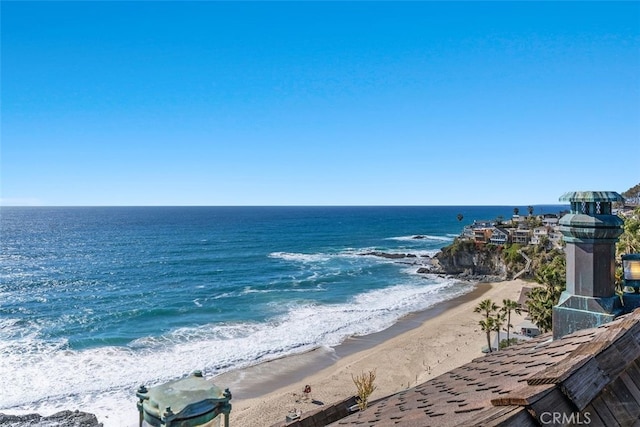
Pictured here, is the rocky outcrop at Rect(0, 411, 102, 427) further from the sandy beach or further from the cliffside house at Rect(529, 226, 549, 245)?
the cliffside house at Rect(529, 226, 549, 245)

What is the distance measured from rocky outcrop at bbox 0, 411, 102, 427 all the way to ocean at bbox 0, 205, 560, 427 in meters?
0.61

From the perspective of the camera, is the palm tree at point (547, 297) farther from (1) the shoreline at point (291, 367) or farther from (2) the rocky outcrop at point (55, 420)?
(2) the rocky outcrop at point (55, 420)

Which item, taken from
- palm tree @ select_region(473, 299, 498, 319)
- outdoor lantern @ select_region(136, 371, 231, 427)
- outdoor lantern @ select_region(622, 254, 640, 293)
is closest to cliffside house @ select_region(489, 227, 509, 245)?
palm tree @ select_region(473, 299, 498, 319)

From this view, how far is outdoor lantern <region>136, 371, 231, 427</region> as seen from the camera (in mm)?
3354

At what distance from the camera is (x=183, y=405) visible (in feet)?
11.1

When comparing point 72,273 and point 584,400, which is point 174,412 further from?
point 72,273

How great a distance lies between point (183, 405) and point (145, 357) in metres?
26.7

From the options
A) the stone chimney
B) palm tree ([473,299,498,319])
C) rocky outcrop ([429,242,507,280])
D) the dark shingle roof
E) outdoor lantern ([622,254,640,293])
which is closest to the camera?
the dark shingle roof

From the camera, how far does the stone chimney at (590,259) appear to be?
417cm

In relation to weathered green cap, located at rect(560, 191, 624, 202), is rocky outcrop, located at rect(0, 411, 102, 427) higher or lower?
lower

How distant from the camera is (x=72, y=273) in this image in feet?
189

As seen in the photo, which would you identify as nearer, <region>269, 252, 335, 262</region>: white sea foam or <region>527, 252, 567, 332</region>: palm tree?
<region>527, 252, 567, 332</region>: palm tree

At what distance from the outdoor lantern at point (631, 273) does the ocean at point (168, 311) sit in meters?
21.3

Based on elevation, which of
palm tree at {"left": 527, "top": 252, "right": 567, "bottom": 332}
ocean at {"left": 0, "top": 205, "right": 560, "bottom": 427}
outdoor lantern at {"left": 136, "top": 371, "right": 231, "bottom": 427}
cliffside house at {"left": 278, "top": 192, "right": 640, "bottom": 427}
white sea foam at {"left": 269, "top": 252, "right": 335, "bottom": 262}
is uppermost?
cliffside house at {"left": 278, "top": 192, "right": 640, "bottom": 427}
